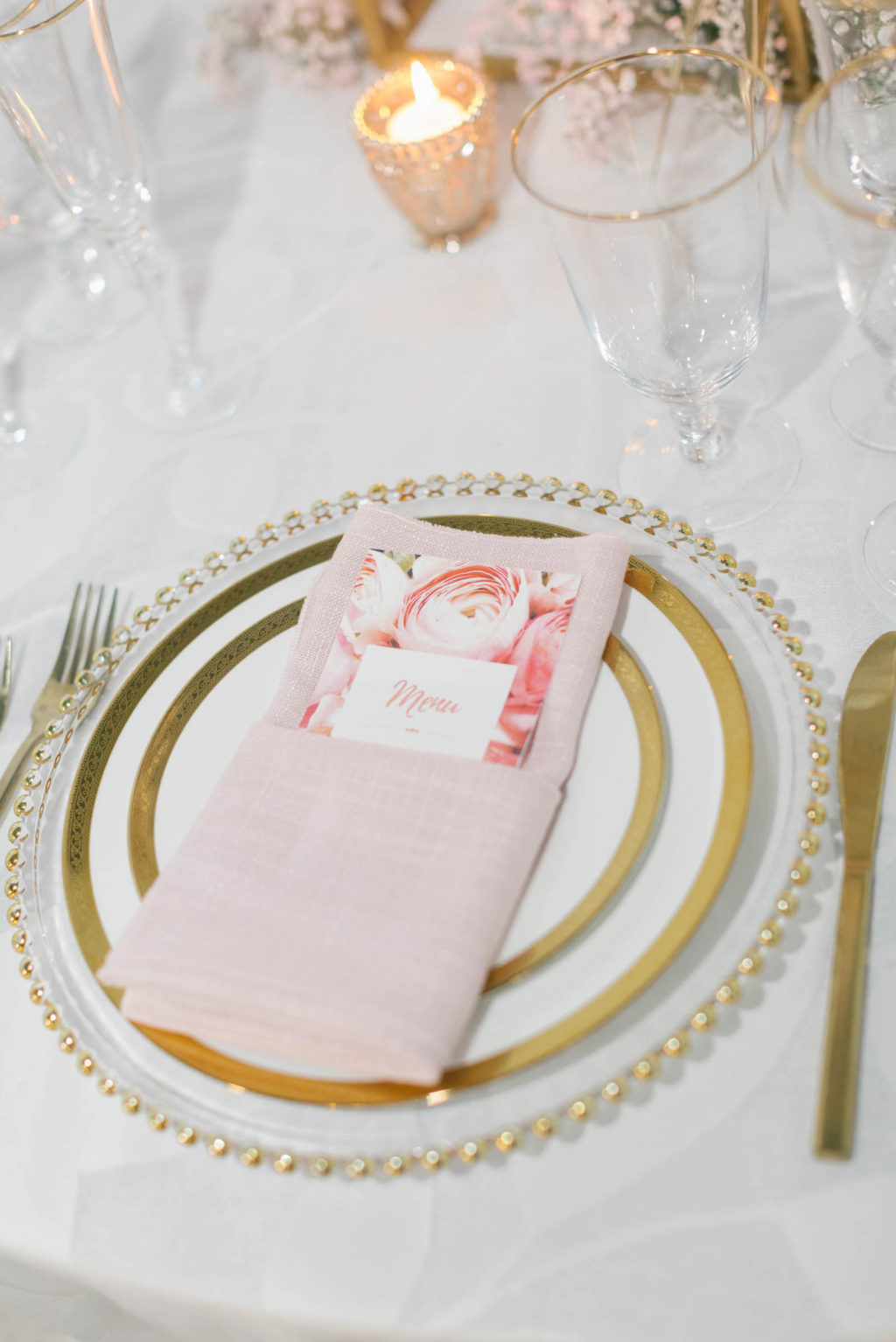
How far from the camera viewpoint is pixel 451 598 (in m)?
0.62

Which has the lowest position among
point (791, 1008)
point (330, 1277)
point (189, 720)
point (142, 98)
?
point (330, 1277)

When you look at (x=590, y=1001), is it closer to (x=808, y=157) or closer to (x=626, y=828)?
(x=626, y=828)

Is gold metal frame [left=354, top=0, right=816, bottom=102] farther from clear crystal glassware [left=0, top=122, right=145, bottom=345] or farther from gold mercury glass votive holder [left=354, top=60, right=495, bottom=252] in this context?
→ clear crystal glassware [left=0, top=122, right=145, bottom=345]

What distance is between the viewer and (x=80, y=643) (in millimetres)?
753

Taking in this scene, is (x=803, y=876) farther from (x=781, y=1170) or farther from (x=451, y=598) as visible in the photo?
(x=451, y=598)

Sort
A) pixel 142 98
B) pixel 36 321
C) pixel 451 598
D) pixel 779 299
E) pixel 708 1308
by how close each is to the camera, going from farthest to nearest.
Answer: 1. pixel 142 98
2. pixel 36 321
3. pixel 779 299
4. pixel 451 598
5. pixel 708 1308

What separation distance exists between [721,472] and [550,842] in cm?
34

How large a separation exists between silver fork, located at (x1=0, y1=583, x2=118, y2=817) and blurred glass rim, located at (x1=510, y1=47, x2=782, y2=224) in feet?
1.36

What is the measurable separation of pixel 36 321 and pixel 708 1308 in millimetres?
1029

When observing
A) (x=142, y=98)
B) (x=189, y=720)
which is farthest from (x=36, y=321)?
(x=189, y=720)

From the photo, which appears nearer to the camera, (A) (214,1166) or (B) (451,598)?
(A) (214,1166)

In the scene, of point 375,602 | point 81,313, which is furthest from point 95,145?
point 375,602

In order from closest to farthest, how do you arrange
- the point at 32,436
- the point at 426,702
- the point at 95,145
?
1. the point at 426,702
2. the point at 95,145
3. the point at 32,436

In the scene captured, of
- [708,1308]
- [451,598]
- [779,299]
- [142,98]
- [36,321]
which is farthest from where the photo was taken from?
[142,98]
